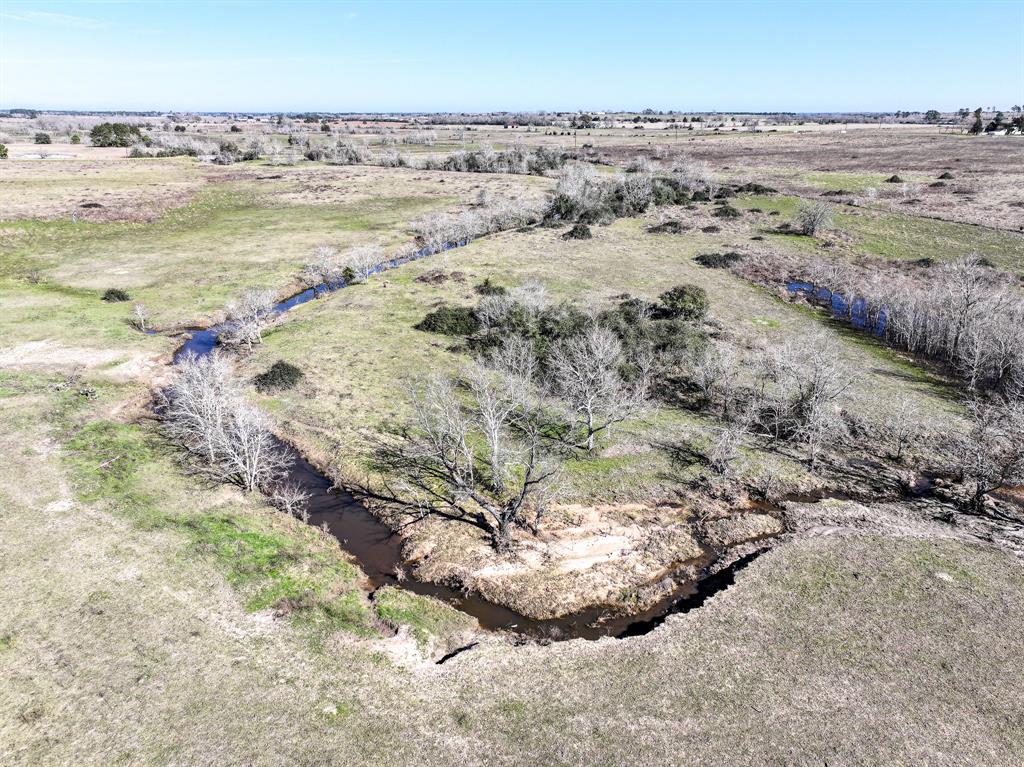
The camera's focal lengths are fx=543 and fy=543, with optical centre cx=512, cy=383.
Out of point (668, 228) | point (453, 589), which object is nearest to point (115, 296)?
point (453, 589)

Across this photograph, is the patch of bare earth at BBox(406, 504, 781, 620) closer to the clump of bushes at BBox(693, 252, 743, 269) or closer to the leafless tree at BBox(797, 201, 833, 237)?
the clump of bushes at BBox(693, 252, 743, 269)

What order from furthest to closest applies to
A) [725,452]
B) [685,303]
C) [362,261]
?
[362,261] < [685,303] < [725,452]

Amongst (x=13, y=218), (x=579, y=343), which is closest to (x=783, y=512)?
(x=579, y=343)

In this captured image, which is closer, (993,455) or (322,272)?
(993,455)

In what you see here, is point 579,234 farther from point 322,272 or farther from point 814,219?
point 322,272

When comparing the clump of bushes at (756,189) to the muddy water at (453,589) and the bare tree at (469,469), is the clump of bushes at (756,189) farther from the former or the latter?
the muddy water at (453,589)

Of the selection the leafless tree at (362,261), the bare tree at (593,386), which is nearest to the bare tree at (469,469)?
the bare tree at (593,386)

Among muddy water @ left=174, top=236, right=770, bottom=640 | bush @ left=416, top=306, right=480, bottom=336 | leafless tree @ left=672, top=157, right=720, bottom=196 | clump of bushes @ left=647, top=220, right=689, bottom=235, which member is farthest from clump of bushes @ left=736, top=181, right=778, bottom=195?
muddy water @ left=174, top=236, right=770, bottom=640

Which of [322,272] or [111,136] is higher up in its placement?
[111,136]
